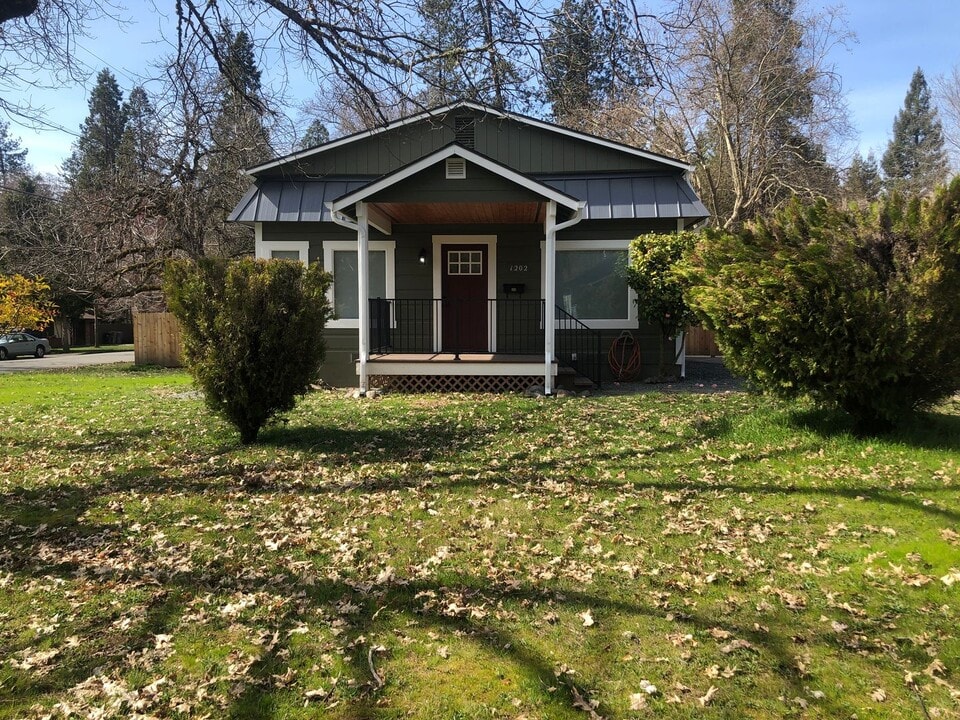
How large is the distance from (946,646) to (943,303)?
3.74 m

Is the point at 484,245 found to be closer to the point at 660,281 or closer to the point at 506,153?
the point at 506,153

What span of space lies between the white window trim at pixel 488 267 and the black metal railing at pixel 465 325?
0.02 m

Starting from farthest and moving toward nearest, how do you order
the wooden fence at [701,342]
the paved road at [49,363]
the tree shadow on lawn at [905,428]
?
the wooden fence at [701,342]
the paved road at [49,363]
the tree shadow on lawn at [905,428]

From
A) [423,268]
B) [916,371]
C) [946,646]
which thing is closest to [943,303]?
[916,371]

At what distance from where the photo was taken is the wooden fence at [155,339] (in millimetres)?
20719

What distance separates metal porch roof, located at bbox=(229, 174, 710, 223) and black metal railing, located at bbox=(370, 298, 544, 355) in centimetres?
222

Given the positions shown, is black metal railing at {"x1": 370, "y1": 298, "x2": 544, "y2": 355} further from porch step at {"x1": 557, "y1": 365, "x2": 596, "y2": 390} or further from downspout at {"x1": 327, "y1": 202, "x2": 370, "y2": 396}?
downspout at {"x1": 327, "y1": 202, "x2": 370, "y2": 396}

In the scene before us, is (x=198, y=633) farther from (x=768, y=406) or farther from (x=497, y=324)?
(x=497, y=324)

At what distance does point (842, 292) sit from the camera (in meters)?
5.73

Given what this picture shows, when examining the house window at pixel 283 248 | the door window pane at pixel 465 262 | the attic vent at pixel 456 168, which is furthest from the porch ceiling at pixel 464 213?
the house window at pixel 283 248

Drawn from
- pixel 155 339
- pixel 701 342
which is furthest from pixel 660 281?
pixel 155 339

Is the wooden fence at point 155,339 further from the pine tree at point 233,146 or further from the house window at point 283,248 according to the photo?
the house window at point 283,248

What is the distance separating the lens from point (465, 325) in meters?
12.7

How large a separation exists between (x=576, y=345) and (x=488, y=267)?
2.33 meters
